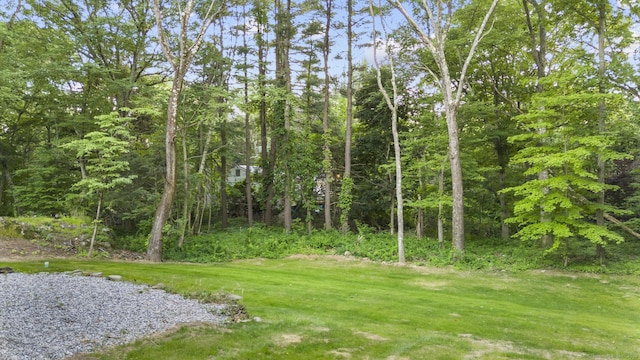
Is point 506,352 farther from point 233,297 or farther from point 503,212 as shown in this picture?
point 503,212

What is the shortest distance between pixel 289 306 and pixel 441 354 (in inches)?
127

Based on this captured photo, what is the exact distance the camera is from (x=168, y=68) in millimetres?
19562

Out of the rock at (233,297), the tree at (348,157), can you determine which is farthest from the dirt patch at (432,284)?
the tree at (348,157)

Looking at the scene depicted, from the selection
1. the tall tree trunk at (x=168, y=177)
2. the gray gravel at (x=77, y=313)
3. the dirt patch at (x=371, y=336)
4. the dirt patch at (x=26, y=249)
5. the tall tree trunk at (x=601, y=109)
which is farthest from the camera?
the tall tree trunk at (x=168, y=177)

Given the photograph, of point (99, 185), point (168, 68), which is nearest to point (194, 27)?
point (168, 68)

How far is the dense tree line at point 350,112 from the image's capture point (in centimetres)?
1307

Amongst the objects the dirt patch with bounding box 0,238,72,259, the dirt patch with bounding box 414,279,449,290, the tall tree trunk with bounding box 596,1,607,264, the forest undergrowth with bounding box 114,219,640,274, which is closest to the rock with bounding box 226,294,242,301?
the dirt patch with bounding box 414,279,449,290

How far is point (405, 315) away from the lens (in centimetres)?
715

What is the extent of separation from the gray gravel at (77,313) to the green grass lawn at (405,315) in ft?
1.57

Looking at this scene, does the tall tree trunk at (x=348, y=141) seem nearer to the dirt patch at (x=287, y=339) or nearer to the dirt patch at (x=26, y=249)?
the dirt patch at (x=26, y=249)

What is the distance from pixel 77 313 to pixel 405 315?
5.44 m

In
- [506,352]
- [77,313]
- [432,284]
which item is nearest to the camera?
[506,352]

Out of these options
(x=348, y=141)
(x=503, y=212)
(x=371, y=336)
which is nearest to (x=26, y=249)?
(x=371, y=336)

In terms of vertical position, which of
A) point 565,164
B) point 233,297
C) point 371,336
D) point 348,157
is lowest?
point 371,336
